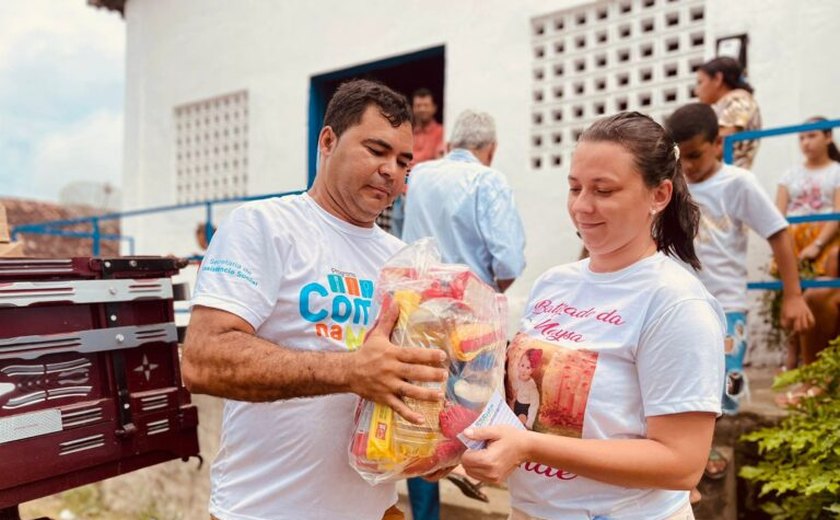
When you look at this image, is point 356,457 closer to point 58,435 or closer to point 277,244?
point 277,244

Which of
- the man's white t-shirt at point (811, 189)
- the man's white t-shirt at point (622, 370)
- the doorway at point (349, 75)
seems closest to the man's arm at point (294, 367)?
the man's white t-shirt at point (622, 370)

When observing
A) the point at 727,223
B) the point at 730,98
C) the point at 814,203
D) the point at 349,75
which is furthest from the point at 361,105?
the point at 349,75

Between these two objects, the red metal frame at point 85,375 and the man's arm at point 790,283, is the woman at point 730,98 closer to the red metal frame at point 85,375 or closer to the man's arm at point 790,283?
the man's arm at point 790,283

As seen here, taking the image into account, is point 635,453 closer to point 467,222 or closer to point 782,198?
point 467,222

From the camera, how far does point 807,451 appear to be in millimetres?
2957

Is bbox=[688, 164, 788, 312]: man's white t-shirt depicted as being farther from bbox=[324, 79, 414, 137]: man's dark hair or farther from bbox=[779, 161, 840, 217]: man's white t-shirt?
bbox=[324, 79, 414, 137]: man's dark hair

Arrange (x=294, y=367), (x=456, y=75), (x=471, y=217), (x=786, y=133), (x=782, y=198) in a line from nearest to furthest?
1. (x=294, y=367)
2. (x=471, y=217)
3. (x=786, y=133)
4. (x=782, y=198)
5. (x=456, y=75)

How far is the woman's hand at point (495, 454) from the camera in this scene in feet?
4.28

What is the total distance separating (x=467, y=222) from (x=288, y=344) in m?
1.92

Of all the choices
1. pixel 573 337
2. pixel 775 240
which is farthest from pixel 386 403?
pixel 775 240

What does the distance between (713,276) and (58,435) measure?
2661 millimetres

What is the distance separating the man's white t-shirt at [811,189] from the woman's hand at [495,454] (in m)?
3.78

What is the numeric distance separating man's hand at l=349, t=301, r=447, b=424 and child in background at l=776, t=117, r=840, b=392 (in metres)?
3.27

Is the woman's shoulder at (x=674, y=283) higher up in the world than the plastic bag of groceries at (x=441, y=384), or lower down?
higher up
